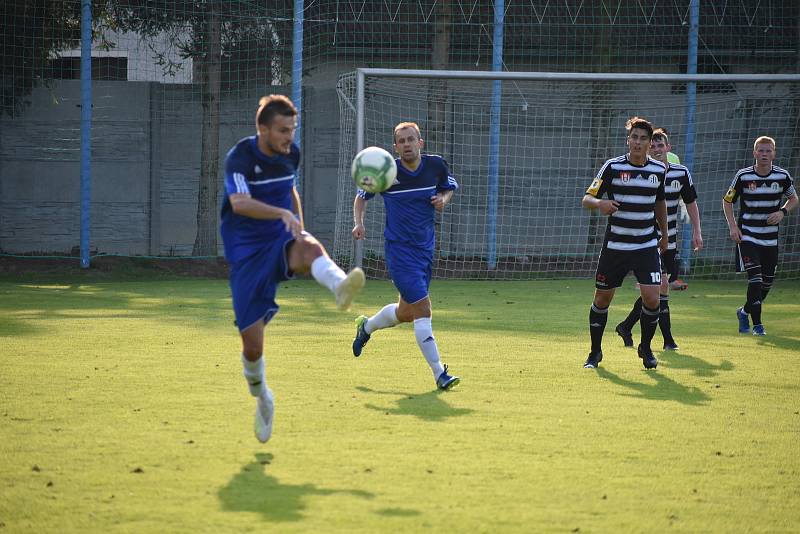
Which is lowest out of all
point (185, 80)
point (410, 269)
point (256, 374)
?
point (256, 374)

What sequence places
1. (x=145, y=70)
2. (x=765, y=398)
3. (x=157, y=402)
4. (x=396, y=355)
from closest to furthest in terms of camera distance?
(x=157, y=402)
(x=765, y=398)
(x=396, y=355)
(x=145, y=70)

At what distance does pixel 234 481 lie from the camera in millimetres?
4977

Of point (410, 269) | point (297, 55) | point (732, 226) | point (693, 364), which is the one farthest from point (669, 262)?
point (297, 55)

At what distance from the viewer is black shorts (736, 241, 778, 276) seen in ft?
36.7

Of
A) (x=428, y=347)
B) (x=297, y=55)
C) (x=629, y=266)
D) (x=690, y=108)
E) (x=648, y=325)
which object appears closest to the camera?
(x=428, y=347)

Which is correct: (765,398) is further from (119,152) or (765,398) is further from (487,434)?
(119,152)

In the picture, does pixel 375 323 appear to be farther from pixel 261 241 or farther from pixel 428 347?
pixel 261 241

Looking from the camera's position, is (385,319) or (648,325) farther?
(648,325)

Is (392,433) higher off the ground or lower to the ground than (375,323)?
lower

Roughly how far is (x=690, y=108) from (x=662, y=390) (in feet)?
38.0

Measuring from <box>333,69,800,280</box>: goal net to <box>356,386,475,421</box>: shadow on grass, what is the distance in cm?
1082

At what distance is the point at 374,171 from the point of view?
748 centimetres

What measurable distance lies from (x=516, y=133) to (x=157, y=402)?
42.5 feet

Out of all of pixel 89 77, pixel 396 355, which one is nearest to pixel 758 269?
pixel 396 355
